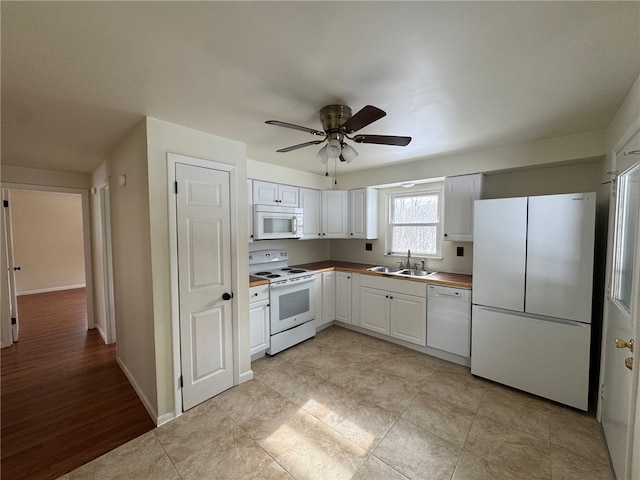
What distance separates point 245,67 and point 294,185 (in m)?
2.47

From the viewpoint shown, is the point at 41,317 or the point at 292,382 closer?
the point at 292,382

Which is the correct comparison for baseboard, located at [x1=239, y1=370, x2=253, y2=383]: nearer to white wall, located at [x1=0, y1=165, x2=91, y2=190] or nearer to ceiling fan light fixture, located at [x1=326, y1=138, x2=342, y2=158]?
ceiling fan light fixture, located at [x1=326, y1=138, x2=342, y2=158]

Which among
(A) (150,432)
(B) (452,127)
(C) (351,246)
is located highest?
(B) (452,127)

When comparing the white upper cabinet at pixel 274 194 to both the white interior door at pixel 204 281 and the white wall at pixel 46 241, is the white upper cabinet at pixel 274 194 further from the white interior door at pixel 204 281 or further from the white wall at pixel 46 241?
the white wall at pixel 46 241

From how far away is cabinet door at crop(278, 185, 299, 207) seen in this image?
144 inches

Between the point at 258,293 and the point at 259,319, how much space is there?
12.1 inches

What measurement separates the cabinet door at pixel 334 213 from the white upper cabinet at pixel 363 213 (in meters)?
0.11

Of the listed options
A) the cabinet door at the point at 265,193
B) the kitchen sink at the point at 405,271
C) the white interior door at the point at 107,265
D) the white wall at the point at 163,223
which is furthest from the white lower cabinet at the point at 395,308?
the white interior door at the point at 107,265

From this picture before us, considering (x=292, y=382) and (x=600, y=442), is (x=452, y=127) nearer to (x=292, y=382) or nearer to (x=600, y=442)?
(x=600, y=442)

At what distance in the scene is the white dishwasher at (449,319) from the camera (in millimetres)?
2877

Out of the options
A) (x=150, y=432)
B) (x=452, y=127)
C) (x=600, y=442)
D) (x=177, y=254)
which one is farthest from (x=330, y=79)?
(x=600, y=442)

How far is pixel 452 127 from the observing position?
7.61 ft

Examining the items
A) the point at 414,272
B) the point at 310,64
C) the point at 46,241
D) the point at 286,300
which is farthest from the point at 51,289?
the point at 310,64

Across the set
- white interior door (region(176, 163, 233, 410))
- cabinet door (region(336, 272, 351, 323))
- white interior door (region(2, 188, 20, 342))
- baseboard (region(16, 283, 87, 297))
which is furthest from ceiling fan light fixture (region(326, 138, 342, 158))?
baseboard (region(16, 283, 87, 297))
